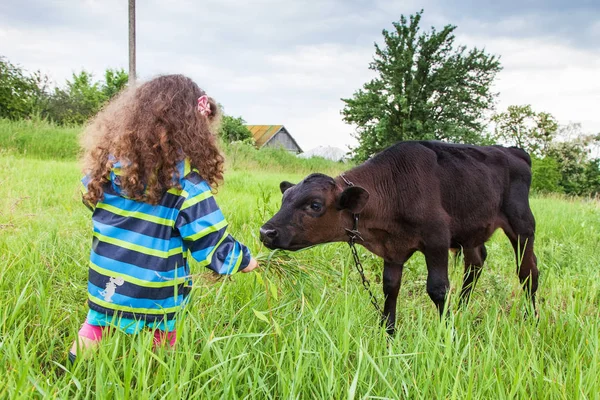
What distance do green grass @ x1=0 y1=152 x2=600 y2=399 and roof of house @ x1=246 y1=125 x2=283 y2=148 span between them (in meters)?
58.5

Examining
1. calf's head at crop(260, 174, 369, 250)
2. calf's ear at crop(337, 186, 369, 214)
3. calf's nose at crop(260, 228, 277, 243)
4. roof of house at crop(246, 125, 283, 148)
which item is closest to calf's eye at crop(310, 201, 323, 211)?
calf's head at crop(260, 174, 369, 250)

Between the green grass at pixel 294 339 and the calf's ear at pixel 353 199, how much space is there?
0.38 metres

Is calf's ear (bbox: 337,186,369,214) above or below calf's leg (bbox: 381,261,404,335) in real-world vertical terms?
above

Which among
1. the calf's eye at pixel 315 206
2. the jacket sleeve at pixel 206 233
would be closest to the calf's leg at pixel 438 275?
the calf's eye at pixel 315 206

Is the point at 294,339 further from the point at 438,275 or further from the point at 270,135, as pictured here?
the point at 270,135

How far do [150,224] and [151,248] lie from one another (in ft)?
0.36

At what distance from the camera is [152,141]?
2.20m

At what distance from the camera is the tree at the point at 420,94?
25.9 m

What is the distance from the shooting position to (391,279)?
329cm

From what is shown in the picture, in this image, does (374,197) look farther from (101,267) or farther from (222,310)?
(101,267)

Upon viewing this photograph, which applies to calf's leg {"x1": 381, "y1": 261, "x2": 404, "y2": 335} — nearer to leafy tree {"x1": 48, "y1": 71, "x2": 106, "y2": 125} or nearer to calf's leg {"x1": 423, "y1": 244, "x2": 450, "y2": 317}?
calf's leg {"x1": 423, "y1": 244, "x2": 450, "y2": 317}

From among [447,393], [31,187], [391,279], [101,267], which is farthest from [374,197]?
[31,187]

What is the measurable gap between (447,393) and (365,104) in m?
26.8

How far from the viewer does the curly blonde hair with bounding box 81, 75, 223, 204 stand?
83.4 inches
